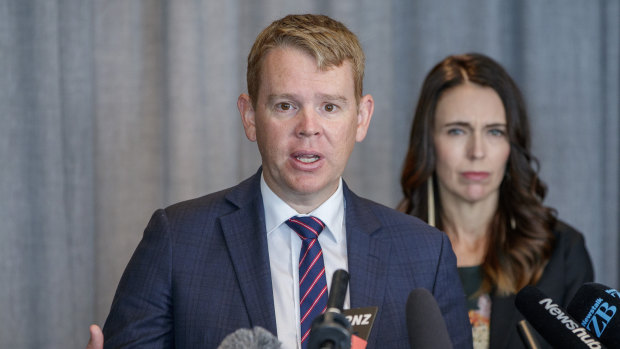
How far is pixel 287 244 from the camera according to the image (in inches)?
67.3

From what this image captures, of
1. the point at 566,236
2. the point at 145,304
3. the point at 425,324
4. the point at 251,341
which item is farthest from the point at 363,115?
the point at 566,236

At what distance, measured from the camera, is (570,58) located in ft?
10.6

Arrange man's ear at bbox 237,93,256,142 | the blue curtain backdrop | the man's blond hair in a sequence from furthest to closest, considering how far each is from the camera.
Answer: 1. the blue curtain backdrop
2. man's ear at bbox 237,93,256,142
3. the man's blond hair

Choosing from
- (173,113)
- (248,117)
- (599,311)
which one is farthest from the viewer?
(173,113)

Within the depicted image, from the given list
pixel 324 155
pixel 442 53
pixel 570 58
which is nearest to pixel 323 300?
pixel 324 155

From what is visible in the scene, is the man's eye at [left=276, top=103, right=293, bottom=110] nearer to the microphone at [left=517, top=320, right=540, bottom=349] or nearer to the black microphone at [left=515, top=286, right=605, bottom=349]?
the black microphone at [left=515, top=286, right=605, bottom=349]

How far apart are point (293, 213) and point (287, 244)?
2.9 inches

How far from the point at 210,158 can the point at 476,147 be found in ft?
3.52

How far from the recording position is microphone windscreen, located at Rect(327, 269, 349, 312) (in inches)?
36.7

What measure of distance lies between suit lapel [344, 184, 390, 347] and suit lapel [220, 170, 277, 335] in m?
0.19

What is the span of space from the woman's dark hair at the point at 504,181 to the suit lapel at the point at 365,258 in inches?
35.8

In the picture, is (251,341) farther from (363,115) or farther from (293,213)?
(363,115)

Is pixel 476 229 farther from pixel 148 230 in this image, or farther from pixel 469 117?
pixel 148 230

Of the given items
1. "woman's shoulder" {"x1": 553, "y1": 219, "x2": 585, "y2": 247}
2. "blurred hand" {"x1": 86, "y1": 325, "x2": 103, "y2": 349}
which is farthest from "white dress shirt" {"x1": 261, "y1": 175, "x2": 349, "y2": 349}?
"woman's shoulder" {"x1": 553, "y1": 219, "x2": 585, "y2": 247}
